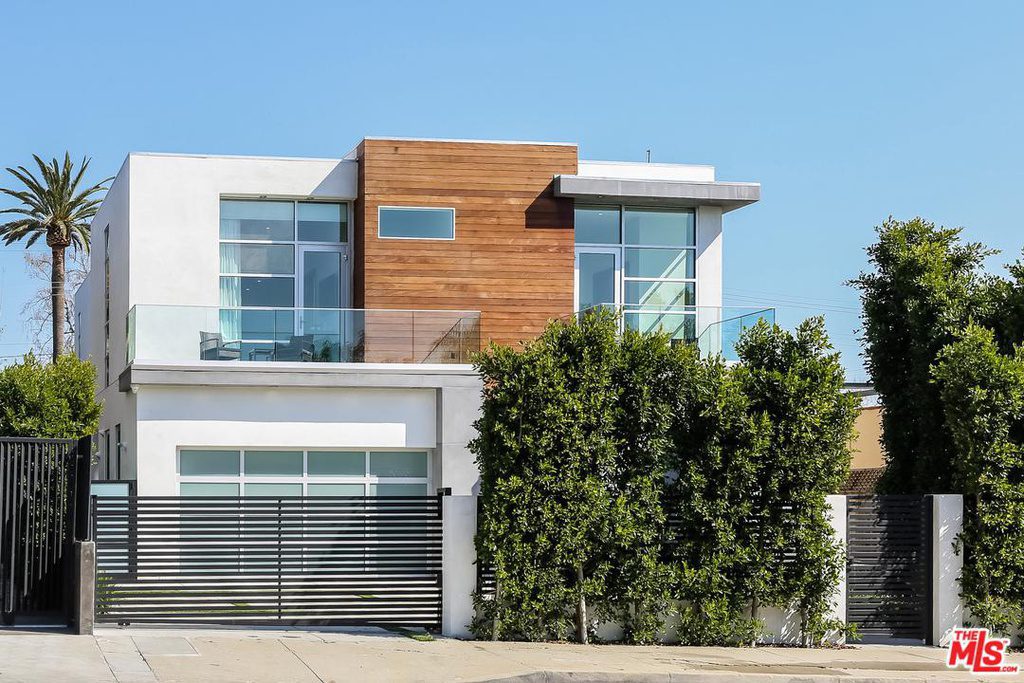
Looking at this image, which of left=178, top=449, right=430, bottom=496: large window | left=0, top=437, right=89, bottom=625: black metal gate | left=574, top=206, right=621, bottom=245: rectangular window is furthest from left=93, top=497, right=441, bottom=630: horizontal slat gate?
left=574, top=206, right=621, bottom=245: rectangular window

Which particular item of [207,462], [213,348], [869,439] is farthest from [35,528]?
[869,439]

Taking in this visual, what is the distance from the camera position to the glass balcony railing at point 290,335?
24.2 meters

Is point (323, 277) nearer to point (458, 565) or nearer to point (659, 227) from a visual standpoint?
point (659, 227)

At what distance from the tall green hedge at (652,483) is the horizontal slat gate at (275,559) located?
105 cm

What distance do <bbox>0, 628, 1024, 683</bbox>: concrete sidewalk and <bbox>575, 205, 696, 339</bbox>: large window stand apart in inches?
491

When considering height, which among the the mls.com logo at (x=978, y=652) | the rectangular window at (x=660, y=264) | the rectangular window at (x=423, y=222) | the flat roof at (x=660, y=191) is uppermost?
the flat roof at (x=660, y=191)

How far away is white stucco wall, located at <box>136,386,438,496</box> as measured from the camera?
80.0 ft

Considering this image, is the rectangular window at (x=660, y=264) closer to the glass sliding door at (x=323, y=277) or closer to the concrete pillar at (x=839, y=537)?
the glass sliding door at (x=323, y=277)

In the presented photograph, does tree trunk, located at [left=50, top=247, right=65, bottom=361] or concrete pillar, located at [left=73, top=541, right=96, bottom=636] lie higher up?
tree trunk, located at [left=50, top=247, right=65, bottom=361]

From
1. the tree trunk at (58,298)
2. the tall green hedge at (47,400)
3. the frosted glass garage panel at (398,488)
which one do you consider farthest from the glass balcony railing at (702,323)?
the tree trunk at (58,298)

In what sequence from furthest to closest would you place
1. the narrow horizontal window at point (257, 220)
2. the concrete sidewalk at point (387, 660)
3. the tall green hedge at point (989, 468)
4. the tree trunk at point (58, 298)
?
the tree trunk at point (58, 298), the narrow horizontal window at point (257, 220), the tall green hedge at point (989, 468), the concrete sidewalk at point (387, 660)

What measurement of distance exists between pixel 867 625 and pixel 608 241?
12717 mm

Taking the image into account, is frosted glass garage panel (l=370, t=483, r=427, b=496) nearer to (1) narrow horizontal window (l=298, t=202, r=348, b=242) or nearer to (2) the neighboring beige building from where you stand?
(1) narrow horizontal window (l=298, t=202, r=348, b=242)

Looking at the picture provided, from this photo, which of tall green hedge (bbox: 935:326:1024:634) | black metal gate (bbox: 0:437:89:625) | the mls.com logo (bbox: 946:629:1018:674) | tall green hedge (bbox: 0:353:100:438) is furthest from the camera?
tall green hedge (bbox: 0:353:100:438)
